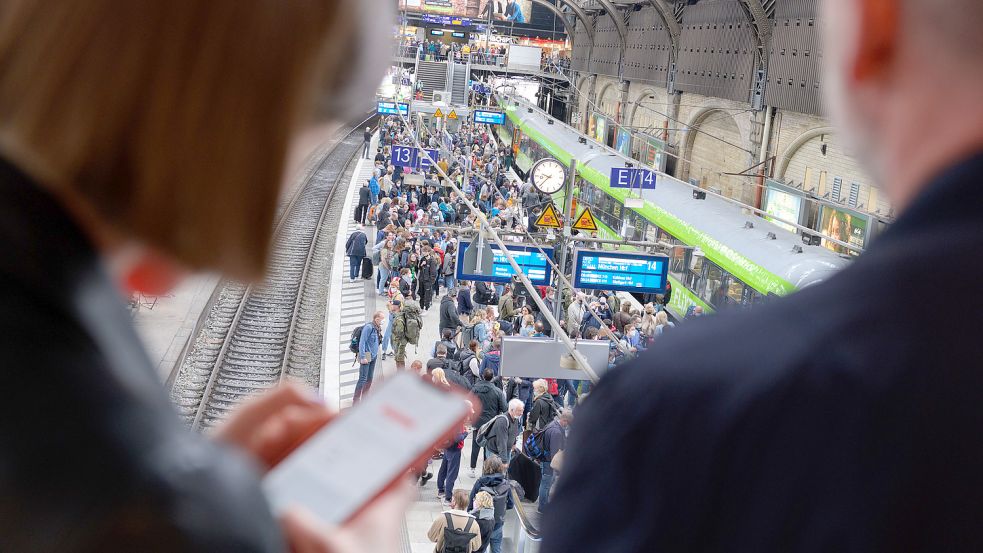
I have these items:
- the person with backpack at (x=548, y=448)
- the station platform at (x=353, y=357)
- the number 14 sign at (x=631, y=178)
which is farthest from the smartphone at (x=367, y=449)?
the number 14 sign at (x=631, y=178)

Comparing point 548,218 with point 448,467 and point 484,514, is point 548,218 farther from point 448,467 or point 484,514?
point 484,514

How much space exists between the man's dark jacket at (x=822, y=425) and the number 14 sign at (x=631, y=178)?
814 inches

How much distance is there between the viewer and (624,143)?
4038 centimetres

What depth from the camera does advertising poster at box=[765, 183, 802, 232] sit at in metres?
22.9

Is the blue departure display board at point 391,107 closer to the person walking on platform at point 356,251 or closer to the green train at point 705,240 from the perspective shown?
the green train at point 705,240

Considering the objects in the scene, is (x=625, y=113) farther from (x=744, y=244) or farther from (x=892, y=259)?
(x=892, y=259)

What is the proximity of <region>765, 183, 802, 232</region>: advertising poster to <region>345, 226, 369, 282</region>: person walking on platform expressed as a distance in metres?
8.54

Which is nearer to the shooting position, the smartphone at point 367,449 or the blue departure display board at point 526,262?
the smartphone at point 367,449

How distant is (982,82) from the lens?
0.91 m

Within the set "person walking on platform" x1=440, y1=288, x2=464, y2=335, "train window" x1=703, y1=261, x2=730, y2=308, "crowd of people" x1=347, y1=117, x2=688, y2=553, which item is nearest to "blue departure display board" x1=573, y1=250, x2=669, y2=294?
"crowd of people" x1=347, y1=117, x2=688, y2=553

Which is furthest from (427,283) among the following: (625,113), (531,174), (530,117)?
(625,113)

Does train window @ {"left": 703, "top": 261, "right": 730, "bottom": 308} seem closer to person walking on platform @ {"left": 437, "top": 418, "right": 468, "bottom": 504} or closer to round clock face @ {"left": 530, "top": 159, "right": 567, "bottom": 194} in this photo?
round clock face @ {"left": 530, "top": 159, "right": 567, "bottom": 194}

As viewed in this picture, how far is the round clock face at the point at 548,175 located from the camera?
2002 centimetres

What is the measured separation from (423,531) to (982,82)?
11.2m
